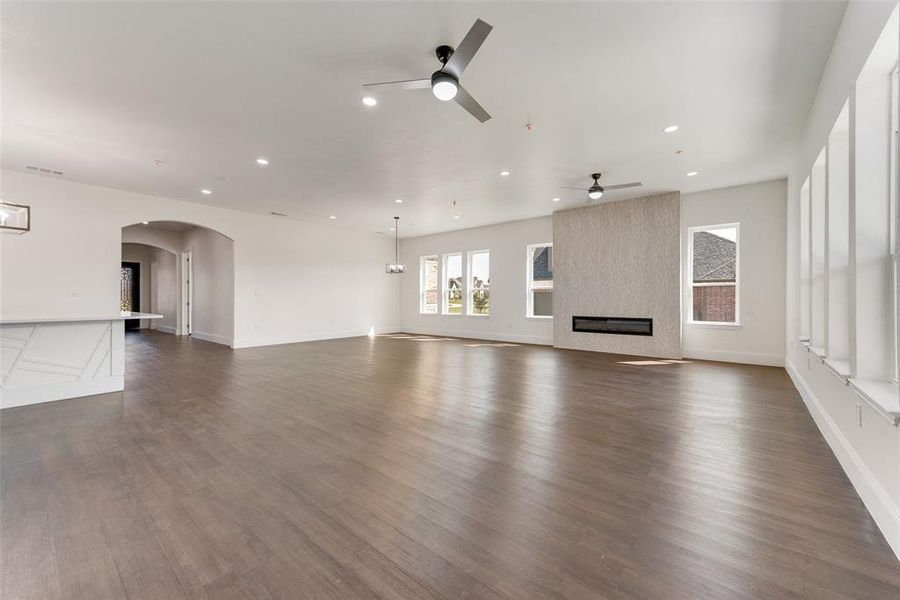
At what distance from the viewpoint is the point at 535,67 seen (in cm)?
301

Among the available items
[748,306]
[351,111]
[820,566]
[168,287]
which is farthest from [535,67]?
[168,287]

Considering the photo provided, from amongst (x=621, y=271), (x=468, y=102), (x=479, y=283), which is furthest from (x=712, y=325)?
(x=468, y=102)

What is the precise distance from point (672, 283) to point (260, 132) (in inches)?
275

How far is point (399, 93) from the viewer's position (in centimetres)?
336

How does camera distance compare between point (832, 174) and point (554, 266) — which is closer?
point (832, 174)

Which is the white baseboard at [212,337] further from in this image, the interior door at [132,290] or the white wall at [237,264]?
the interior door at [132,290]

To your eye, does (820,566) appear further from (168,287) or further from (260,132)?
(168,287)

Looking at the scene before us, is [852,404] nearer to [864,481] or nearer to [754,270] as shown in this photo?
[864,481]

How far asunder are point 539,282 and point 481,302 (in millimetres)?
1787

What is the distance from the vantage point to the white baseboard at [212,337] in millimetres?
8587

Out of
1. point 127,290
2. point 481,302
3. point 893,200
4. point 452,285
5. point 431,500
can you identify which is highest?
point 893,200

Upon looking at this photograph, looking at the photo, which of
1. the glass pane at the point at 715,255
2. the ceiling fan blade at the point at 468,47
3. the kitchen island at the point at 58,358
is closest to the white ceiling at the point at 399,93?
the ceiling fan blade at the point at 468,47

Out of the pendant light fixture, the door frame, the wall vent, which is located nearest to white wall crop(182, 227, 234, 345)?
the door frame

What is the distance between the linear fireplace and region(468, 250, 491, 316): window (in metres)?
2.72
